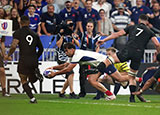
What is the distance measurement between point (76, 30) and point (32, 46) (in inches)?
274

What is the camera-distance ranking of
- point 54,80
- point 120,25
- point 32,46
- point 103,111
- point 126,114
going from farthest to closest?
point 120,25
point 54,80
point 32,46
point 103,111
point 126,114

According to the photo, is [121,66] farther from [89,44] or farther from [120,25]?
[120,25]

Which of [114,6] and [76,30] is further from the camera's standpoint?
[114,6]

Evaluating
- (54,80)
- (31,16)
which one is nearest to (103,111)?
(54,80)

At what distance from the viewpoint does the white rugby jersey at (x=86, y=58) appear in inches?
553

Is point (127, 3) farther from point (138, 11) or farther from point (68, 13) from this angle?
point (68, 13)

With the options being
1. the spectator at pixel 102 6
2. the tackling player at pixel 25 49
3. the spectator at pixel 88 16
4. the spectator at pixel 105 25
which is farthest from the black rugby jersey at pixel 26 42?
the spectator at pixel 102 6

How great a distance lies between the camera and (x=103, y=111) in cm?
1085

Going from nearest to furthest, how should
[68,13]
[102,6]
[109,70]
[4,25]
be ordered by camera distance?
[109,70] < [4,25] < [68,13] < [102,6]

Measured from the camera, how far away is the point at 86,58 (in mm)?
14195

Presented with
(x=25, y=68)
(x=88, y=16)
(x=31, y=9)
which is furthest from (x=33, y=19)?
(x=25, y=68)

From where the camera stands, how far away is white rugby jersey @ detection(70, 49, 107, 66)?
14.1 metres

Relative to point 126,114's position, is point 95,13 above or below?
above

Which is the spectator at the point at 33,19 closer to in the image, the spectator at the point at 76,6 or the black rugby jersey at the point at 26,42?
the spectator at the point at 76,6
